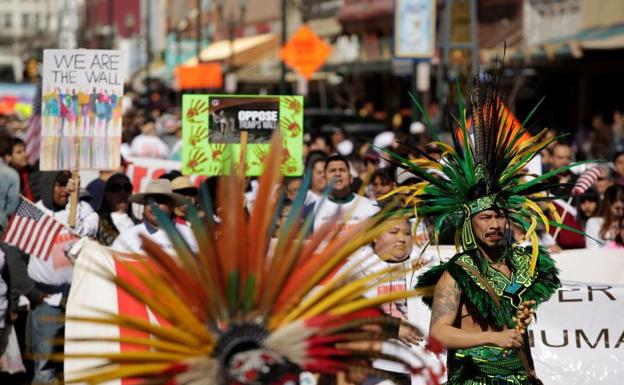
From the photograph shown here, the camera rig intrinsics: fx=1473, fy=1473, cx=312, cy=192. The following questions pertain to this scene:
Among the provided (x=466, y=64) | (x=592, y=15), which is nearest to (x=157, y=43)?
(x=592, y=15)

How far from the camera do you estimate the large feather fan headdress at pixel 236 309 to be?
4352mm

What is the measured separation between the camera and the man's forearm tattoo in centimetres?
596

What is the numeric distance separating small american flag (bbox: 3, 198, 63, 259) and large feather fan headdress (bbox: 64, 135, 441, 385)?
538 cm

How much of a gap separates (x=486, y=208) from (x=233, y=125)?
5935mm

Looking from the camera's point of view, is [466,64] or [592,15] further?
[592,15]

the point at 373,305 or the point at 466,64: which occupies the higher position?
the point at 466,64

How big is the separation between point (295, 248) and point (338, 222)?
242 millimetres

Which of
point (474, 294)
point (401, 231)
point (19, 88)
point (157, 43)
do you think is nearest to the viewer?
point (474, 294)

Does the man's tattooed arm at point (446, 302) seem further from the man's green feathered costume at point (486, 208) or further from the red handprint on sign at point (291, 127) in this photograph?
the red handprint on sign at point (291, 127)

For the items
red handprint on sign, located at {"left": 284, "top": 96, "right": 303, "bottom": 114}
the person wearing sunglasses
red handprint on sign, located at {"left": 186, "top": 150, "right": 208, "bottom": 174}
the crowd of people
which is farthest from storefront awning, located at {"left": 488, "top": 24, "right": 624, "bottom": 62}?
the person wearing sunglasses

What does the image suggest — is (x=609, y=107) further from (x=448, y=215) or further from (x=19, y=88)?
(x=19, y=88)

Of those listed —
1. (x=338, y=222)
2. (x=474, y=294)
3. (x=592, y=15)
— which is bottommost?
(x=474, y=294)

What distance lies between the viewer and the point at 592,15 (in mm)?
33781

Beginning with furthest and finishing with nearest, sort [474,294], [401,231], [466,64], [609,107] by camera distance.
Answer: [609,107] → [466,64] → [401,231] → [474,294]
